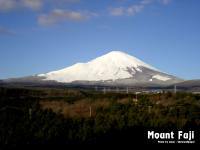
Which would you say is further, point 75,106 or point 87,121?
point 75,106

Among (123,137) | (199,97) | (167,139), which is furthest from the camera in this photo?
(199,97)

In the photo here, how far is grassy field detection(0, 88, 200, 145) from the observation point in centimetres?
3019

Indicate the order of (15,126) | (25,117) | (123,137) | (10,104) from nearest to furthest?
(123,137) < (15,126) < (25,117) < (10,104)

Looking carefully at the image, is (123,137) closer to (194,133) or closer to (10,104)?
(194,133)

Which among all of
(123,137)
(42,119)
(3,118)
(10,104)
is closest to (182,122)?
(123,137)

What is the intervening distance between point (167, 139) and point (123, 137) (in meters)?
4.81

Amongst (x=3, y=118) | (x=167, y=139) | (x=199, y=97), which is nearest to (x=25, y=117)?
(x=3, y=118)

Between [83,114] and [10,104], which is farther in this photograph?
[10,104]

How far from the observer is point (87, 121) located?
35719mm

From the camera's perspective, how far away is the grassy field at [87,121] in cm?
3019

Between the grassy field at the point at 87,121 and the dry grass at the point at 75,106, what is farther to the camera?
the dry grass at the point at 75,106

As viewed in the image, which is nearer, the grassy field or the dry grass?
the grassy field

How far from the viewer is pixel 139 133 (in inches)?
1030

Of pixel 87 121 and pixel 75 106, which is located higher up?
pixel 75 106
